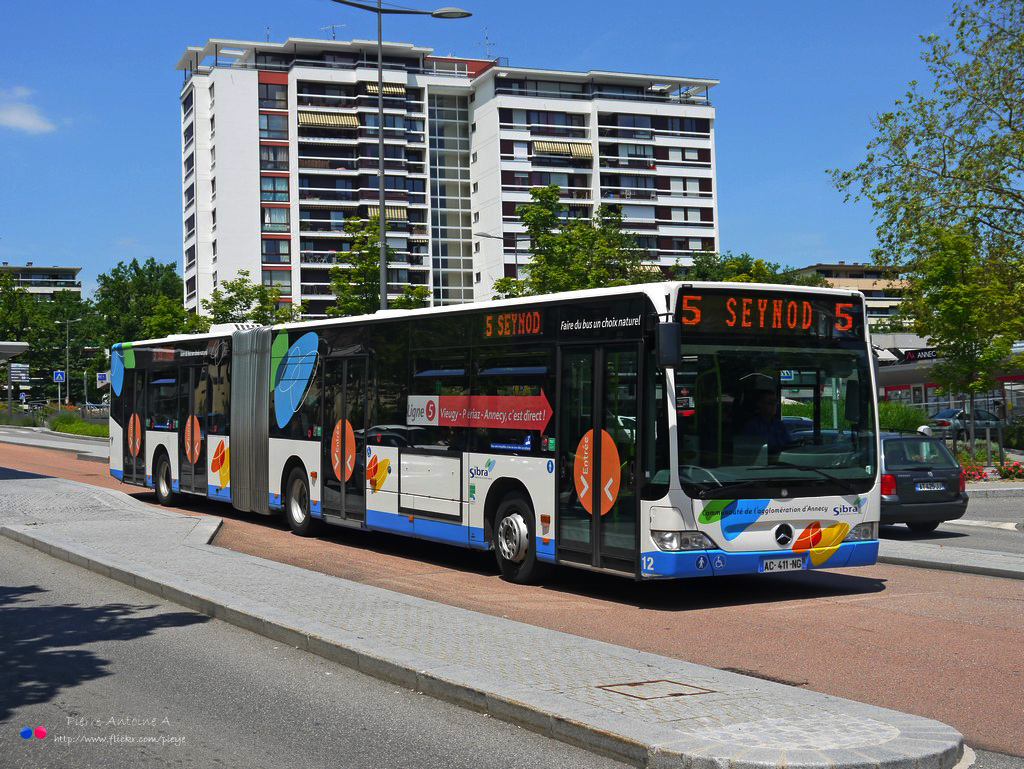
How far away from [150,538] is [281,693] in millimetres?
8383

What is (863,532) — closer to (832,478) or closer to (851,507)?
(851,507)

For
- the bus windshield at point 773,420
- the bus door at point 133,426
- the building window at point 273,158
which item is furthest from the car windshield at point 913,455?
the building window at point 273,158

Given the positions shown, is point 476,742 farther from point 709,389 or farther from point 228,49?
point 228,49

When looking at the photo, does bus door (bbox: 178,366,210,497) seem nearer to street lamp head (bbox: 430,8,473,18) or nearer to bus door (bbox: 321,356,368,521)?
bus door (bbox: 321,356,368,521)

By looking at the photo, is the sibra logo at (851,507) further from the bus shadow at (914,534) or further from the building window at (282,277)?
the building window at (282,277)

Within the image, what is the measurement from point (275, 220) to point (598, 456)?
305 ft

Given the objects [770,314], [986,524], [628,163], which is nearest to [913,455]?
[986,524]

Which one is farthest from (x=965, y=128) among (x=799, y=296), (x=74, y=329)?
(x=74, y=329)

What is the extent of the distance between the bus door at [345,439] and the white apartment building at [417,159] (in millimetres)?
80820

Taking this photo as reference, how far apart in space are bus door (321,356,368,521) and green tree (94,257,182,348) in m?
120

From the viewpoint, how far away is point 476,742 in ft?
19.9

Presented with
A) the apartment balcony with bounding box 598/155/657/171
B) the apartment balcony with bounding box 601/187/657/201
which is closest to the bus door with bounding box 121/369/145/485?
the apartment balcony with bounding box 601/187/657/201

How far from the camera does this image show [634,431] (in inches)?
412

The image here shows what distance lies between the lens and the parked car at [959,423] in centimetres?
4231
